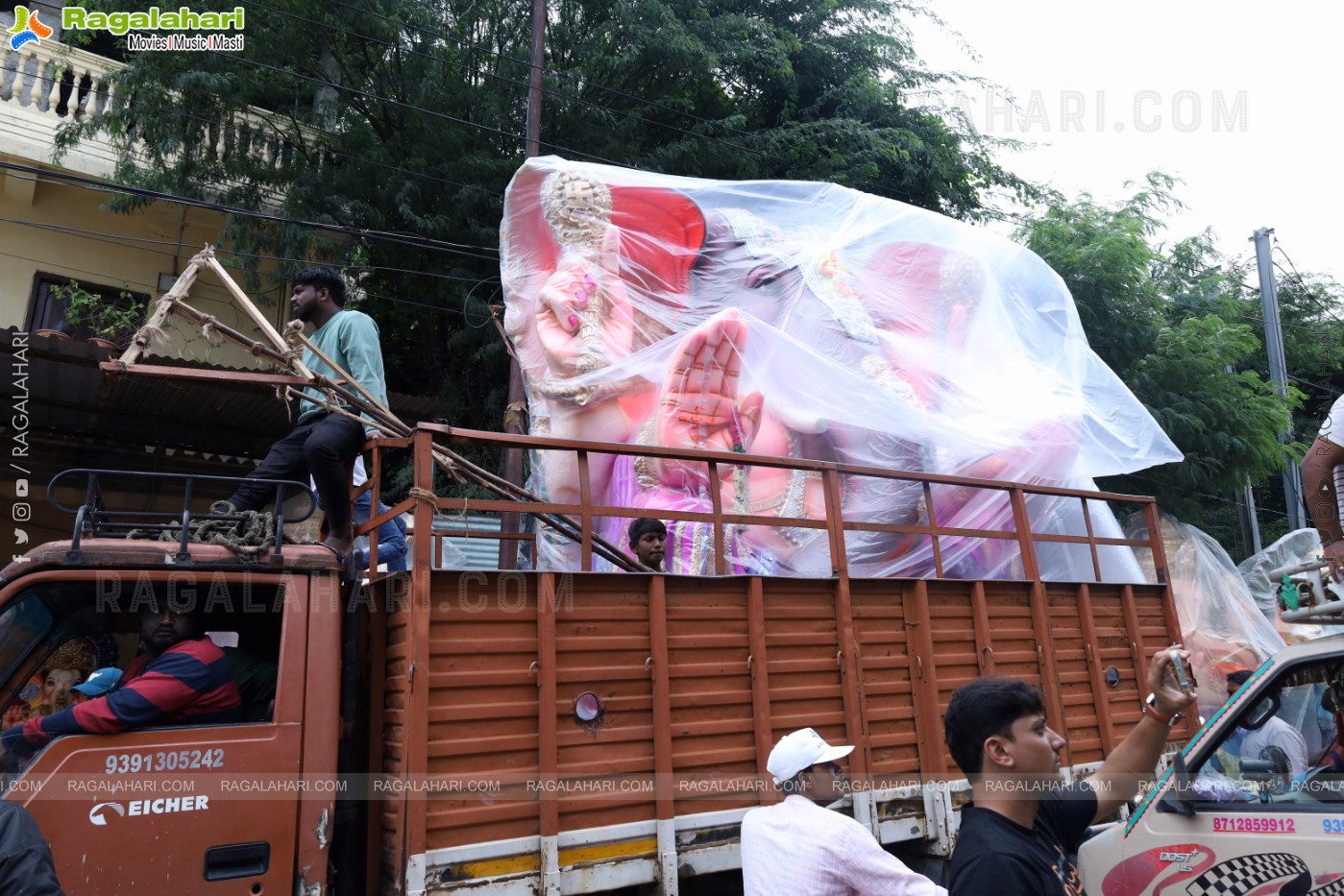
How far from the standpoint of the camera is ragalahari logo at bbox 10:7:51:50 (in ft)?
30.2

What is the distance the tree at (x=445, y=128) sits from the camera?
30.1ft

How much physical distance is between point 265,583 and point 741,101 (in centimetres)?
944

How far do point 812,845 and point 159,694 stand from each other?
2163mm

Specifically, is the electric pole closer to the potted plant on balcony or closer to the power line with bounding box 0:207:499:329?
the power line with bounding box 0:207:499:329

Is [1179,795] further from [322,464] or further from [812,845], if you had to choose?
[322,464]

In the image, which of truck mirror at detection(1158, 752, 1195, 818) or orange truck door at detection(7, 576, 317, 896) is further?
truck mirror at detection(1158, 752, 1195, 818)

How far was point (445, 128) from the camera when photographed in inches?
375

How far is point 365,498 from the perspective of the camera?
16.1 feet

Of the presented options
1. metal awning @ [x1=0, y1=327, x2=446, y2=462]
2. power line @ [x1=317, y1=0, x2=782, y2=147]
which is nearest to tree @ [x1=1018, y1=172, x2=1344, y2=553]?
power line @ [x1=317, y1=0, x2=782, y2=147]

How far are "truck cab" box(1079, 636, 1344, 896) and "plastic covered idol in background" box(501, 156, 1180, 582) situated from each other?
238 centimetres

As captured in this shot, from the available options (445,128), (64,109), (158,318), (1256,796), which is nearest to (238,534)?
(158,318)

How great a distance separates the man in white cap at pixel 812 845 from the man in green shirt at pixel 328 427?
6.70ft

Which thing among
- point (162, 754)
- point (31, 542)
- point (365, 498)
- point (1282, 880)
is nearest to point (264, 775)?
point (162, 754)

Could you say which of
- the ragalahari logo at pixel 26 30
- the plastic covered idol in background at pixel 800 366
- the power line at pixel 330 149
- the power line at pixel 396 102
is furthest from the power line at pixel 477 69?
the plastic covered idol in background at pixel 800 366
